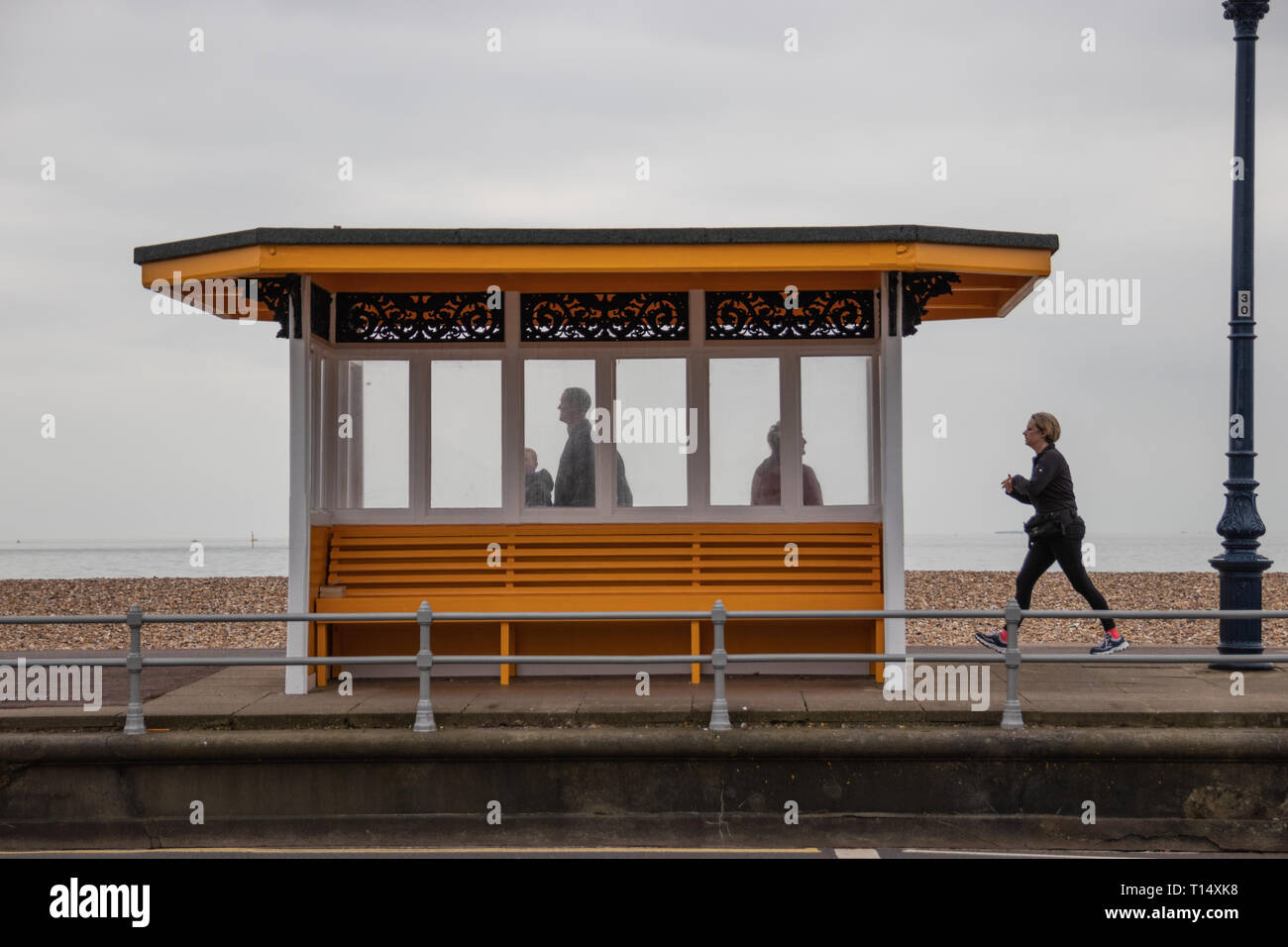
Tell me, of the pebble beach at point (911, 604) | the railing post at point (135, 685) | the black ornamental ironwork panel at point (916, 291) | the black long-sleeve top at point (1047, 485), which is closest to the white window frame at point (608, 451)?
the black ornamental ironwork panel at point (916, 291)

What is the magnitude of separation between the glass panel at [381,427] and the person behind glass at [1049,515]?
493cm

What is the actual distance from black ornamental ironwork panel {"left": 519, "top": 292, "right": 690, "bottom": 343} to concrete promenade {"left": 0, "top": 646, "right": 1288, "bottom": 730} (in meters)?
2.77

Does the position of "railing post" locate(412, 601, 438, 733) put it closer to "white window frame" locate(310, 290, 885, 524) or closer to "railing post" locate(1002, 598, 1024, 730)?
"white window frame" locate(310, 290, 885, 524)

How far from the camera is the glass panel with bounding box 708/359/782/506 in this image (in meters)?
10.4

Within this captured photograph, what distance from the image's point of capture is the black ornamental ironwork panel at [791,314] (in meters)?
10.4

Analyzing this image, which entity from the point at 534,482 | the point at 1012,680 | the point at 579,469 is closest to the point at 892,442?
the point at 1012,680

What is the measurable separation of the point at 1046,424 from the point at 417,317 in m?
5.19

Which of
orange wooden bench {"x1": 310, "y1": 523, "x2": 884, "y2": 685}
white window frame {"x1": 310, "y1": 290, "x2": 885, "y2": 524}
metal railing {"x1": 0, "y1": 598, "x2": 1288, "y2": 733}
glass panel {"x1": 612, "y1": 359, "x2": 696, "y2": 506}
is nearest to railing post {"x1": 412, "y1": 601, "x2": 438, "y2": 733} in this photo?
metal railing {"x1": 0, "y1": 598, "x2": 1288, "y2": 733}

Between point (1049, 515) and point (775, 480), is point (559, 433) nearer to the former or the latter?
point (775, 480)

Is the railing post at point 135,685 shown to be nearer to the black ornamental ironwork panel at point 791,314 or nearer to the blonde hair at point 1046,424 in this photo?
the black ornamental ironwork panel at point 791,314

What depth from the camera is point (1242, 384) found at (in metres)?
10.4

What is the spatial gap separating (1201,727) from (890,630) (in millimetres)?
2348

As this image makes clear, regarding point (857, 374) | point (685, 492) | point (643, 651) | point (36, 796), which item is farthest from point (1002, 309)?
point (36, 796)

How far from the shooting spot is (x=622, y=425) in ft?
34.3
